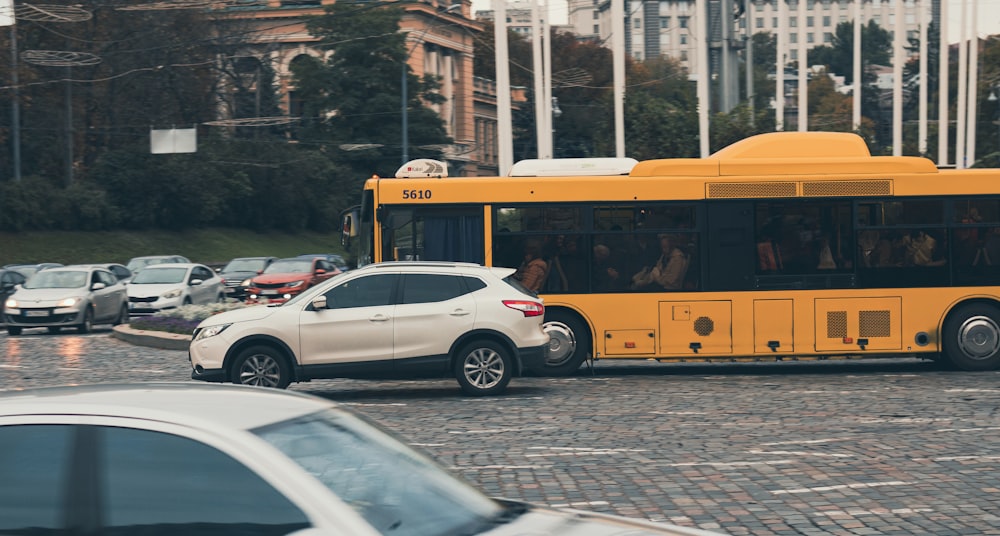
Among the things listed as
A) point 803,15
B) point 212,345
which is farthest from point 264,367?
point 803,15

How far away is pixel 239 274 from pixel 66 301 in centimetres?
1203

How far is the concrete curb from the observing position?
77.3 feet

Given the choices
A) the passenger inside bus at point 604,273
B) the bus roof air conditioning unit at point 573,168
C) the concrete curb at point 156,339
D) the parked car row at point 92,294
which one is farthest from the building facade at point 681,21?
the passenger inside bus at point 604,273

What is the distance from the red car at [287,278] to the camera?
34375 mm

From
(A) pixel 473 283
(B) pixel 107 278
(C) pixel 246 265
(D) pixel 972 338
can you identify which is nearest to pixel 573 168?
(A) pixel 473 283

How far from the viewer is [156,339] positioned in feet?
78.8

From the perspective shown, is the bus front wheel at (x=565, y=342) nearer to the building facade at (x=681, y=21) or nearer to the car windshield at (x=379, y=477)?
the car windshield at (x=379, y=477)

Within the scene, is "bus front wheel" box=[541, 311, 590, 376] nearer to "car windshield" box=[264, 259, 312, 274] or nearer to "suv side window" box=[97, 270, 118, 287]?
"suv side window" box=[97, 270, 118, 287]

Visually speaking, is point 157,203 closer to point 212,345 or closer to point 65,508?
point 212,345

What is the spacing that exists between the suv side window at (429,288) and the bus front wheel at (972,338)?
6.74 meters

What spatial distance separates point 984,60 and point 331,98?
3599cm

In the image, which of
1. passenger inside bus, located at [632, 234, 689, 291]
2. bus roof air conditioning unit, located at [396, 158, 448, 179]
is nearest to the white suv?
passenger inside bus, located at [632, 234, 689, 291]

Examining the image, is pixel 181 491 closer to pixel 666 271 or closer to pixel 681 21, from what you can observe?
pixel 666 271

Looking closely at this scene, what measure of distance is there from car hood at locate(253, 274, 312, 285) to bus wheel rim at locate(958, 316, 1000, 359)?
20524 mm
